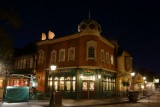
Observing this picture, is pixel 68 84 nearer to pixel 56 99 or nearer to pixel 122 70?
pixel 56 99

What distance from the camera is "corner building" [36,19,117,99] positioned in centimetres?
2800

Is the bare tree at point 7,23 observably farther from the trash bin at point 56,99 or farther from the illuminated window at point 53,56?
the illuminated window at point 53,56

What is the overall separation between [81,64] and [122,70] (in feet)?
37.9

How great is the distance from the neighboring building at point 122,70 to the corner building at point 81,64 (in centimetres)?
320

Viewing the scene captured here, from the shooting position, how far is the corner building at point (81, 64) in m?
28.0

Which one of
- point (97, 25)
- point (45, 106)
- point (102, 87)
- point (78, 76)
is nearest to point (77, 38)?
point (97, 25)

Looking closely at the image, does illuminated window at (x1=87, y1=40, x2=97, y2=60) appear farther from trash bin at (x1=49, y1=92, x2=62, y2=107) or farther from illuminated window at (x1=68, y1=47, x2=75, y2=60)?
trash bin at (x1=49, y1=92, x2=62, y2=107)

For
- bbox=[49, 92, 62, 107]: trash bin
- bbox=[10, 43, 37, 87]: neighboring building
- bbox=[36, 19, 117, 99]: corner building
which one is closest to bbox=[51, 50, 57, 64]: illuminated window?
bbox=[36, 19, 117, 99]: corner building

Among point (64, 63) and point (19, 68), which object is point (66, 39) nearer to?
point (64, 63)

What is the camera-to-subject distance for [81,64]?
28.0 meters

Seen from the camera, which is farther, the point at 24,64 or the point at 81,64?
the point at 24,64

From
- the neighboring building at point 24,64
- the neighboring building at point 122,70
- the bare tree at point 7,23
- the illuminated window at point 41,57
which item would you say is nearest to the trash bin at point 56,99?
the bare tree at point 7,23

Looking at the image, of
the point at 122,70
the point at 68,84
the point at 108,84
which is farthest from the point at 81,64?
the point at 122,70

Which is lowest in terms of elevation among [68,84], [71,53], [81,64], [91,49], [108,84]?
[108,84]
